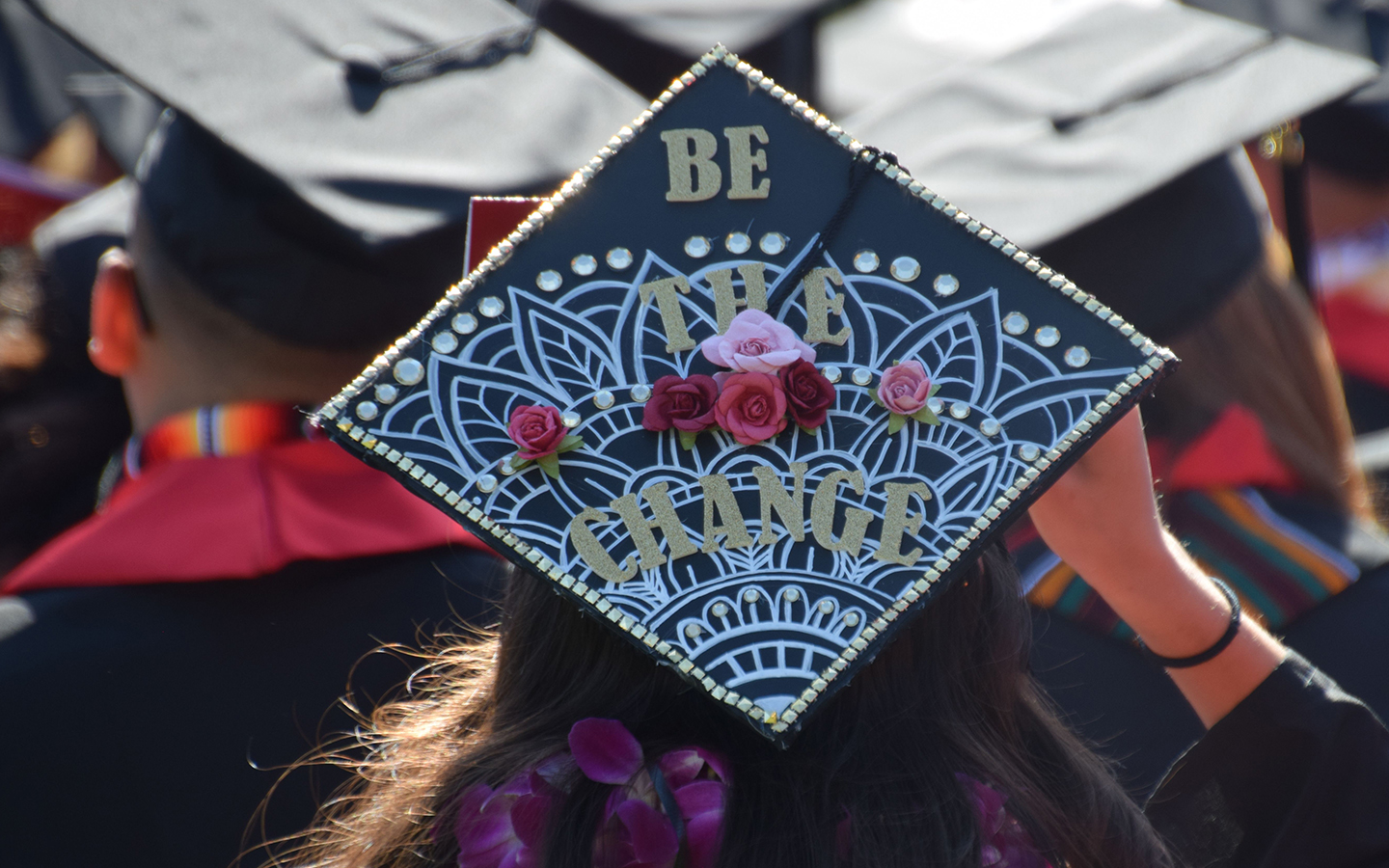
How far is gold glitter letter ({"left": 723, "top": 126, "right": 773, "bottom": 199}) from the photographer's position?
1276 millimetres

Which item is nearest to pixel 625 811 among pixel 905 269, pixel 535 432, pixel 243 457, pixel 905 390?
pixel 535 432

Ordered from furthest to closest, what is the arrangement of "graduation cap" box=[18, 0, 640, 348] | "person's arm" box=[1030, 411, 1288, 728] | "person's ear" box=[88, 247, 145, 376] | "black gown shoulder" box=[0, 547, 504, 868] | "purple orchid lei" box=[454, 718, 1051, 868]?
Result: "person's ear" box=[88, 247, 145, 376], "graduation cap" box=[18, 0, 640, 348], "black gown shoulder" box=[0, 547, 504, 868], "person's arm" box=[1030, 411, 1288, 728], "purple orchid lei" box=[454, 718, 1051, 868]

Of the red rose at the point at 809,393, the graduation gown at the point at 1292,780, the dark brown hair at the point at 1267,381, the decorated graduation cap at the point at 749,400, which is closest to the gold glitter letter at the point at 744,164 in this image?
the decorated graduation cap at the point at 749,400

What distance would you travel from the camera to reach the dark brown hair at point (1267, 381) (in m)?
1.96

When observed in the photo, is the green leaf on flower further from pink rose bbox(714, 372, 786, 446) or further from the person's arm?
the person's arm

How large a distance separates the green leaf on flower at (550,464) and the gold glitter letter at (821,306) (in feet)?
0.87

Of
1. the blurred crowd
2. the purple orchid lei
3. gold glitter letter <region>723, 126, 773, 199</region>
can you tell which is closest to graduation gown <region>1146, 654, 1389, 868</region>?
the blurred crowd

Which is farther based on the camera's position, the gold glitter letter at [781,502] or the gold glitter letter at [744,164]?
the gold glitter letter at [744,164]

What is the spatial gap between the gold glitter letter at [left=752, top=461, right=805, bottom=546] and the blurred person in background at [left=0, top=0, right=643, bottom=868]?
73 cm

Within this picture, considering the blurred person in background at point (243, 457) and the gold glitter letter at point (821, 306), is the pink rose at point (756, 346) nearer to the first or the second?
the gold glitter letter at point (821, 306)

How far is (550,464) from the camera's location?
1185 mm

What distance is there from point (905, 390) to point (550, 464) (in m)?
0.34

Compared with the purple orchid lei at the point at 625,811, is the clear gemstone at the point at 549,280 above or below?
above

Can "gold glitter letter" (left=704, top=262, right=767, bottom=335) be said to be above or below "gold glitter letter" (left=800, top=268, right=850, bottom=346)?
below
